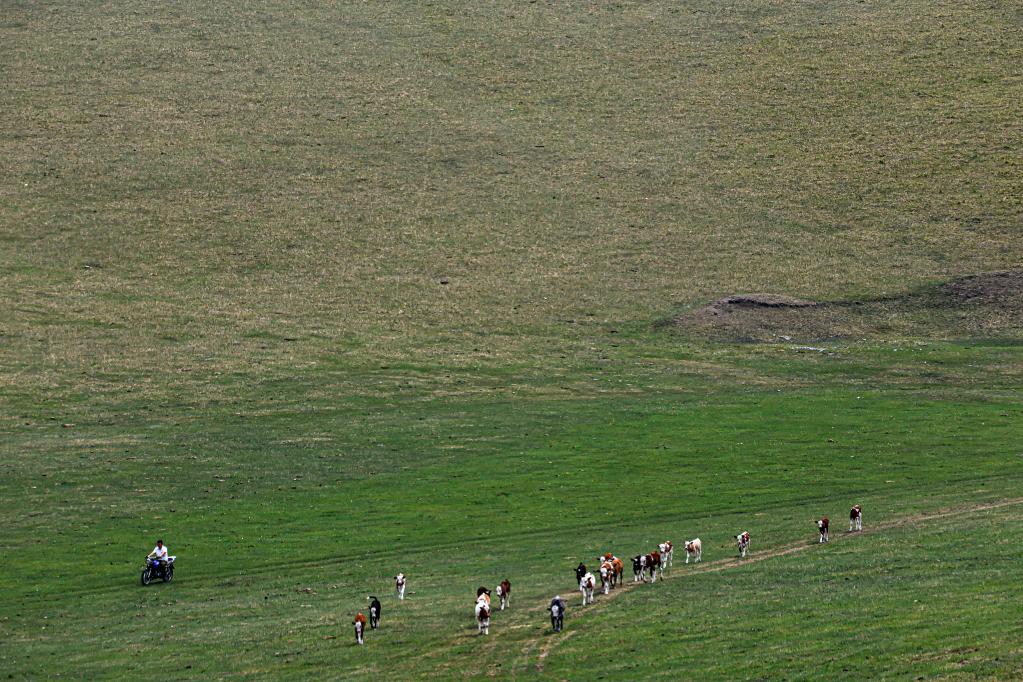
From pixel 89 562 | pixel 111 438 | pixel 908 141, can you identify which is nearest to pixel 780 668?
pixel 89 562

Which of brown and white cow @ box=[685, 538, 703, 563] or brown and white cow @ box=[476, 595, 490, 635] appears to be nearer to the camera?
brown and white cow @ box=[476, 595, 490, 635]

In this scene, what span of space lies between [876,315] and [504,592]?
160ft

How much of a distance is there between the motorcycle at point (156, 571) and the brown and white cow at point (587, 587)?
46.4 feet

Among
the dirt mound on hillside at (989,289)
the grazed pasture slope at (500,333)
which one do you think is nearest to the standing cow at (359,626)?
the grazed pasture slope at (500,333)

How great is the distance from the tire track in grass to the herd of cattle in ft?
1.11

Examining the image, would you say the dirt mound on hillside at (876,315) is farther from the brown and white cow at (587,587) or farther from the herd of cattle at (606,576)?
the brown and white cow at (587,587)

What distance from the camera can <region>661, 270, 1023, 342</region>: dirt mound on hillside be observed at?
268 feet

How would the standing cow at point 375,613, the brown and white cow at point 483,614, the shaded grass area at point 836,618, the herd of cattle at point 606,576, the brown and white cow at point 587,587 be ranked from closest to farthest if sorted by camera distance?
1. the shaded grass area at point 836,618
2. the brown and white cow at point 483,614
3. the herd of cattle at point 606,576
4. the standing cow at point 375,613
5. the brown and white cow at point 587,587

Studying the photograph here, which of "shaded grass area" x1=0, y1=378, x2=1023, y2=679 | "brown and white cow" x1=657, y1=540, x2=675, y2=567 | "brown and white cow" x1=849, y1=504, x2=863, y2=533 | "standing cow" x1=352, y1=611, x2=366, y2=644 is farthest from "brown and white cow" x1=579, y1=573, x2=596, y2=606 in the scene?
"brown and white cow" x1=849, y1=504, x2=863, y2=533

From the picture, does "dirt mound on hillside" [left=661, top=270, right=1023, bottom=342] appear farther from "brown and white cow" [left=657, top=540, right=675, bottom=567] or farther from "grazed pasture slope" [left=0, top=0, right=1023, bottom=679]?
"brown and white cow" [left=657, top=540, right=675, bottom=567]

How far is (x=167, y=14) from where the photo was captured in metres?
132

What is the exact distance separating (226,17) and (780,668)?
10857cm

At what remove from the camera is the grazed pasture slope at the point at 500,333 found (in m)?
42.1

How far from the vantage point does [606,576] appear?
43375 millimetres
